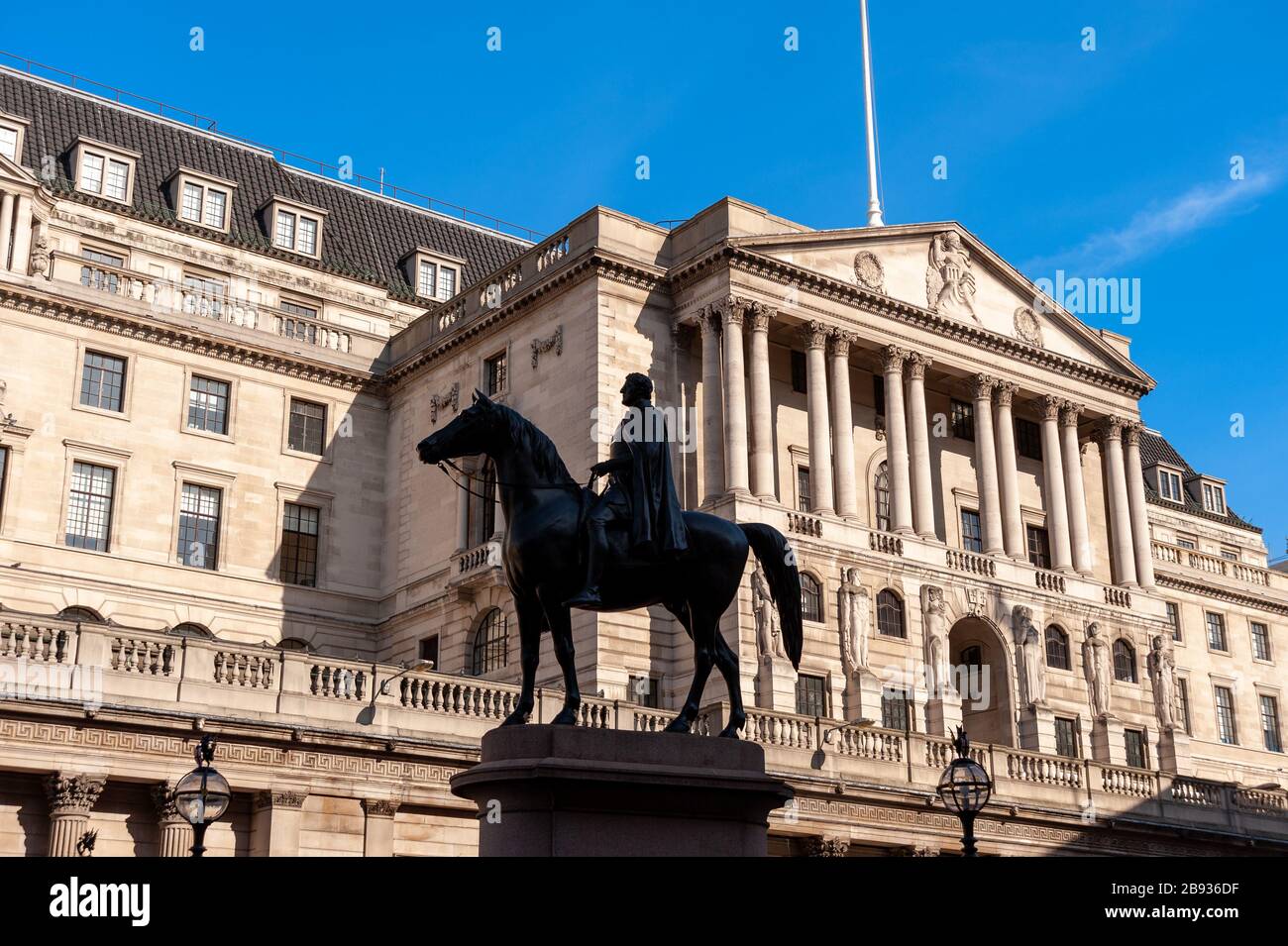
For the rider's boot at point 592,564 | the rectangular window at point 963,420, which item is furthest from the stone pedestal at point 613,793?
the rectangular window at point 963,420

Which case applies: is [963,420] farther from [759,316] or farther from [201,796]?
[201,796]

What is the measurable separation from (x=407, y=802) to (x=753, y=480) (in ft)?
58.3

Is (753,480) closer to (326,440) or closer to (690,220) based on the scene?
(690,220)

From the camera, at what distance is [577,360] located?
1912 inches

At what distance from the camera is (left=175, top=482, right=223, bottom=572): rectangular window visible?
170 ft

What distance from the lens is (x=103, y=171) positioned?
197 ft

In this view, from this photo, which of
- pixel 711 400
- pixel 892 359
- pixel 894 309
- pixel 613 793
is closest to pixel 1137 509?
pixel 892 359

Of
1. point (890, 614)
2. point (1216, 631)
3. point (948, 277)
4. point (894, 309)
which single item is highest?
point (948, 277)

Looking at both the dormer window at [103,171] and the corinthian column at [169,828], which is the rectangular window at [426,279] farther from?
the corinthian column at [169,828]

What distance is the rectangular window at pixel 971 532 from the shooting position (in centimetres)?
5525

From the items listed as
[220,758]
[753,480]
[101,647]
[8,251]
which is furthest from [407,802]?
[8,251]

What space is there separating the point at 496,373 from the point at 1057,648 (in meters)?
21.4

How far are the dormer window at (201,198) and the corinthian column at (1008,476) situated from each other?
31534 mm

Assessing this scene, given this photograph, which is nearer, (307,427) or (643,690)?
(643,690)
